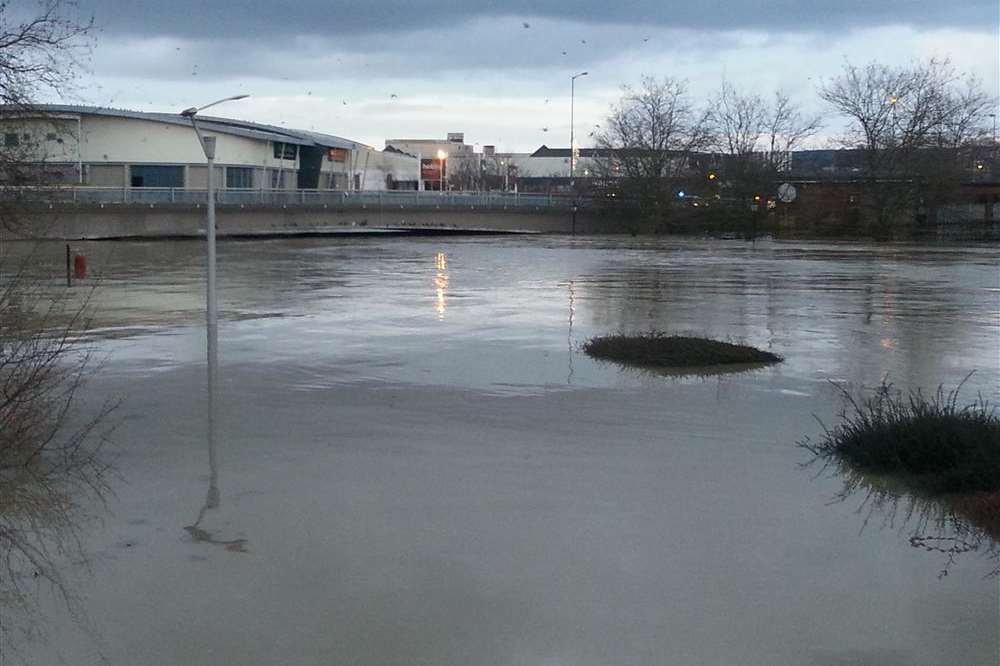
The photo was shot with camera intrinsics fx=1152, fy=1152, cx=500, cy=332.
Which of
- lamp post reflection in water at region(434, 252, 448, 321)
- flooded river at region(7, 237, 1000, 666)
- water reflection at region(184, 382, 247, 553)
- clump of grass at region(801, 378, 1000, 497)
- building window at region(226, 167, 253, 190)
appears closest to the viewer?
flooded river at region(7, 237, 1000, 666)

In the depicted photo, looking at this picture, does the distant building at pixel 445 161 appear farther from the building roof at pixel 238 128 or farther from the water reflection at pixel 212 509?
the water reflection at pixel 212 509

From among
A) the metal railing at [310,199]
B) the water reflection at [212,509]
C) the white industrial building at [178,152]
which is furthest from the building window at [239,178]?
the water reflection at [212,509]

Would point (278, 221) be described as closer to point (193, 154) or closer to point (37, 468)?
point (193, 154)

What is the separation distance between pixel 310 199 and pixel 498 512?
70.6 metres

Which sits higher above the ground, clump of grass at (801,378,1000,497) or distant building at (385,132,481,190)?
distant building at (385,132,481,190)

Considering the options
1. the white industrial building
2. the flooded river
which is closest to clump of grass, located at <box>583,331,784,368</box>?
the flooded river

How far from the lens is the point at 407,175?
134250 mm

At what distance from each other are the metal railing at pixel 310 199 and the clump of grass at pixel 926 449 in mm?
59457

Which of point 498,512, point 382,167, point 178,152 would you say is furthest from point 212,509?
point 382,167

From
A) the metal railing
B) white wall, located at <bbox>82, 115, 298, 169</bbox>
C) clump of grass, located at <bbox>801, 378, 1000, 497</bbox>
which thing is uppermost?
white wall, located at <bbox>82, 115, 298, 169</bbox>

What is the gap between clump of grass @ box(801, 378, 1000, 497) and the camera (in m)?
10.4

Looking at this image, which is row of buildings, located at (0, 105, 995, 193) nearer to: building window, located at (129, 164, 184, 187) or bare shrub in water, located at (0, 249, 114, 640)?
building window, located at (129, 164, 184, 187)

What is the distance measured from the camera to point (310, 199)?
78438 millimetres

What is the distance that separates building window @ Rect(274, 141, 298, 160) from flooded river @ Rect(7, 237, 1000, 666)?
7688cm
